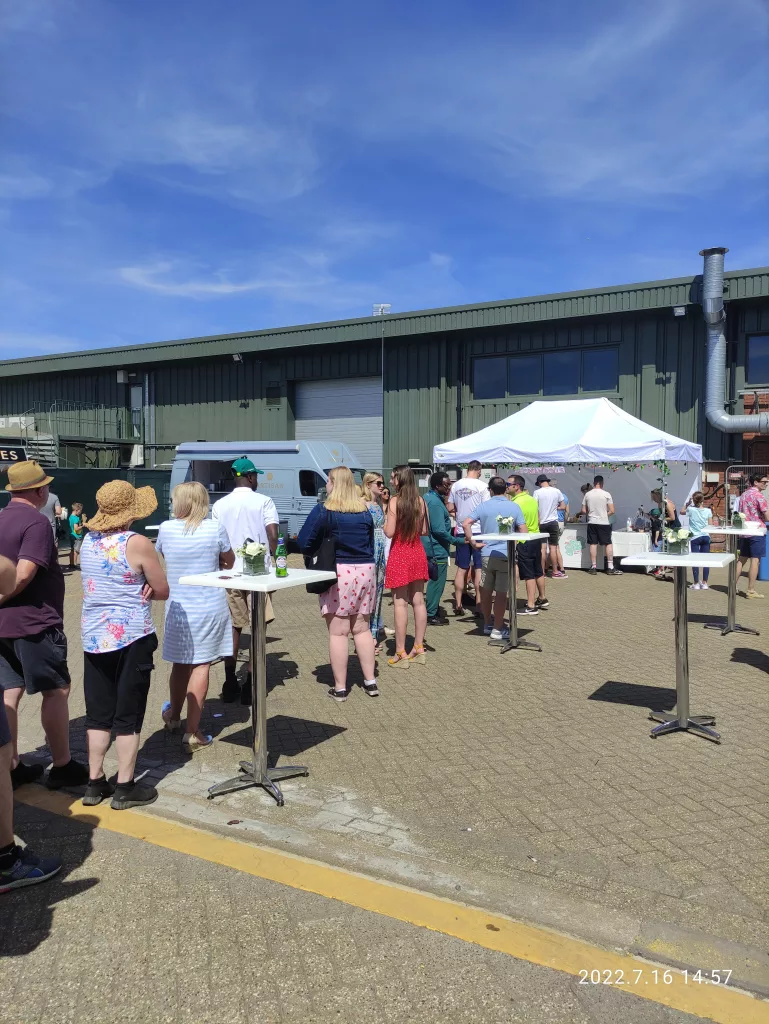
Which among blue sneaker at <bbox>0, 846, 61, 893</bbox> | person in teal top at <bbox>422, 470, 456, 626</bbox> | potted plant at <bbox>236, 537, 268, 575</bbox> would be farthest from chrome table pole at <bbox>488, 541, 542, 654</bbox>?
blue sneaker at <bbox>0, 846, 61, 893</bbox>

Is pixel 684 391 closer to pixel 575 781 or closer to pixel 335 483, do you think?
pixel 335 483

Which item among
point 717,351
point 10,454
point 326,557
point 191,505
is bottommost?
point 326,557

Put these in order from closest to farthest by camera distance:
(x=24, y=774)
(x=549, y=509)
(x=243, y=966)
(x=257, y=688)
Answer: (x=243, y=966) < (x=257, y=688) < (x=24, y=774) < (x=549, y=509)

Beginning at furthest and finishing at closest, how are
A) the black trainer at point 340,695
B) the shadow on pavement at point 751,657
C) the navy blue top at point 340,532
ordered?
the shadow on pavement at point 751,657, the black trainer at point 340,695, the navy blue top at point 340,532

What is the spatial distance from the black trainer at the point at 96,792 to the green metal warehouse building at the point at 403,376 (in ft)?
50.9

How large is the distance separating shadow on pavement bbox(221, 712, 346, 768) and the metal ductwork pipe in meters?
13.4

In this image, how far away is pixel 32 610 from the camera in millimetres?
4062

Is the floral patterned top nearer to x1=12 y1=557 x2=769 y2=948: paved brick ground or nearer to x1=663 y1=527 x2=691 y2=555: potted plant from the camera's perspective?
x1=12 y1=557 x2=769 y2=948: paved brick ground

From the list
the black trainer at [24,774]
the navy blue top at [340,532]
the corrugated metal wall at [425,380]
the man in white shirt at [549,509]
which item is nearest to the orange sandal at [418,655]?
the navy blue top at [340,532]

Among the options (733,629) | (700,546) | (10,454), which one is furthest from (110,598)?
(10,454)

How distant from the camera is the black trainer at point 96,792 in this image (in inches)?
163

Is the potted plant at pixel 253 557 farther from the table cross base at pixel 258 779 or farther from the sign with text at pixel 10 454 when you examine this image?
the sign with text at pixel 10 454

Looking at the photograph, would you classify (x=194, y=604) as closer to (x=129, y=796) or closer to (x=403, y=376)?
(x=129, y=796)

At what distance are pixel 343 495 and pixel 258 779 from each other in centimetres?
228
